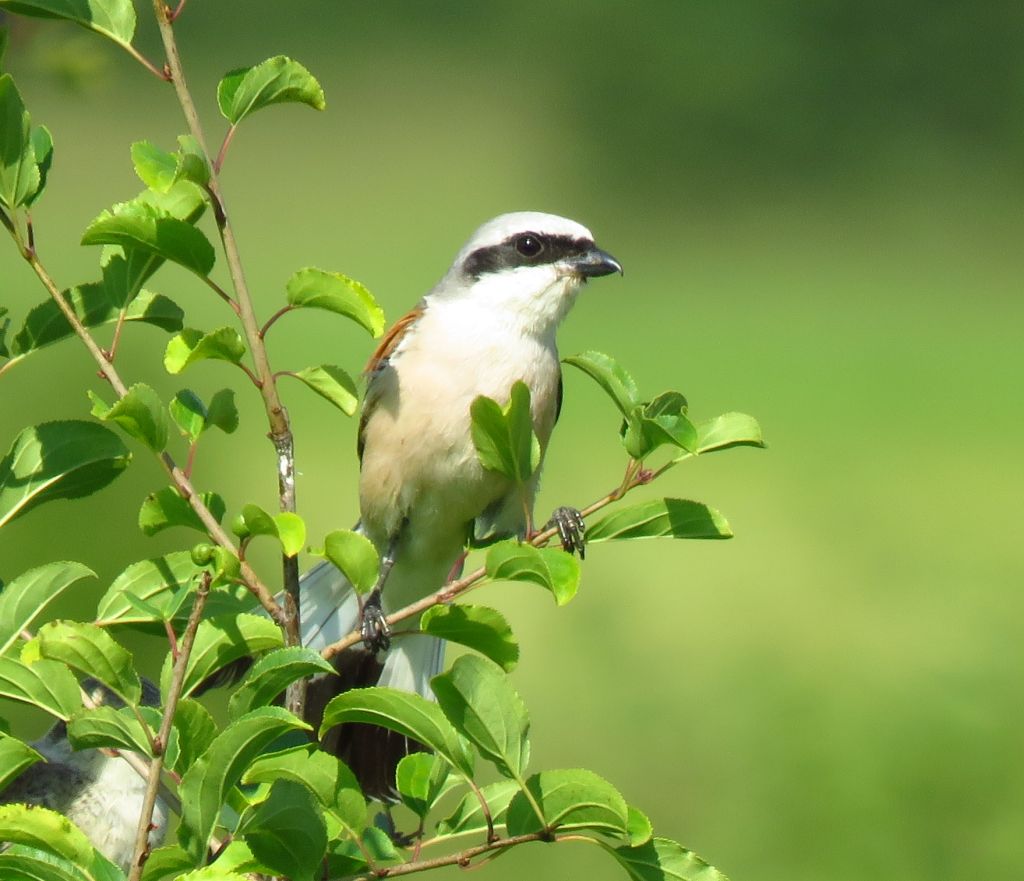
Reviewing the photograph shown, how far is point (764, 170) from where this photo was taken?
1445 cm

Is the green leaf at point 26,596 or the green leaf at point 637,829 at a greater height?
the green leaf at point 26,596

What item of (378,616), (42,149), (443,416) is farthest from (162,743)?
(443,416)

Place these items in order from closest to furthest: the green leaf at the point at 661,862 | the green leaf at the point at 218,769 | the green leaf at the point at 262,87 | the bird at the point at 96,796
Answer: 1. the green leaf at the point at 218,769
2. the green leaf at the point at 661,862
3. the green leaf at the point at 262,87
4. the bird at the point at 96,796

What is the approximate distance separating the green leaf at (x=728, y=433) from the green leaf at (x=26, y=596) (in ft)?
1.44

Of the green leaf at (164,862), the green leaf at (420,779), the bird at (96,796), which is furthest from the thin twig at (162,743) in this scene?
the bird at (96,796)

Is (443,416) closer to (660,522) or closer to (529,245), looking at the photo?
(529,245)

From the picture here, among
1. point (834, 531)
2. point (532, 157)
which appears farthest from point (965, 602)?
point (532, 157)

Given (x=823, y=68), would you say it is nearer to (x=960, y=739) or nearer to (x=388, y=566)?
(x=960, y=739)

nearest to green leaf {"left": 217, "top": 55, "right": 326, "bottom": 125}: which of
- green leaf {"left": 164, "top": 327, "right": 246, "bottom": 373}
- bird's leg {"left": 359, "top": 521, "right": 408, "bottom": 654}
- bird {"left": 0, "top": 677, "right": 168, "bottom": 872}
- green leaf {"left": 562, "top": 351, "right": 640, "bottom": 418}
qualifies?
green leaf {"left": 164, "top": 327, "right": 246, "bottom": 373}

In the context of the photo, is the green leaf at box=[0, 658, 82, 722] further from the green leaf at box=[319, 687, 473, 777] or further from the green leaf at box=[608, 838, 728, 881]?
the green leaf at box=[608, 838, 728, 881]

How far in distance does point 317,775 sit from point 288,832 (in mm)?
51

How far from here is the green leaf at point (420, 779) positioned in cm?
113

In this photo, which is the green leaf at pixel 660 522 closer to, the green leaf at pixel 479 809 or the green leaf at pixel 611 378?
the green leaf at pixel 611 378

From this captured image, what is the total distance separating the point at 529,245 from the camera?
223cm
